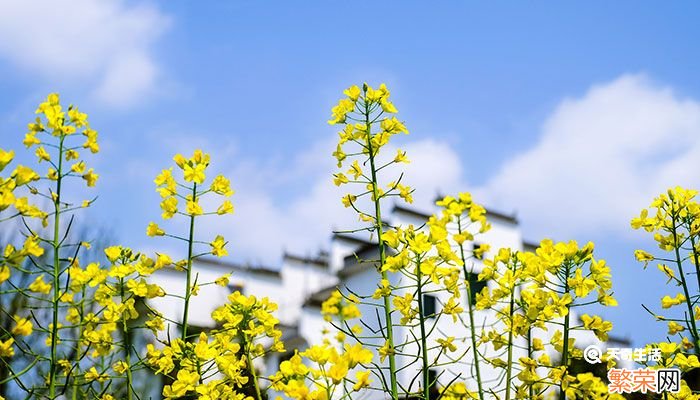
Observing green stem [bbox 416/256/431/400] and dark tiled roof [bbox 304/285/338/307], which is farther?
dark tiled roof [bbox 304/285/338/307]

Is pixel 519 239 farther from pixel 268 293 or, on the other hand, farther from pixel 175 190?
pixel 175 190

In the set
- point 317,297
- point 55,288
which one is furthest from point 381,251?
point 317,297

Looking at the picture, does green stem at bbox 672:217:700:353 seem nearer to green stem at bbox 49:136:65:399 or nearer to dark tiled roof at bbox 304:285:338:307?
green stem at bbox 49:136:65:399

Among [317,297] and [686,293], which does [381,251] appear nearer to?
[686,293]

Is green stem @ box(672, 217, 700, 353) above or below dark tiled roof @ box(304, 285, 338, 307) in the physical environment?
below

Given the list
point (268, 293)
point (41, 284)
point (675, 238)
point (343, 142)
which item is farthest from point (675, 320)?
point (268, 293)

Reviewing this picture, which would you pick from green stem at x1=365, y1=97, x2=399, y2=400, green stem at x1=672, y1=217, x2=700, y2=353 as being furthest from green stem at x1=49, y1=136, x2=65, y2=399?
green stem at x1=672, y1=217, x2=700, y2=353

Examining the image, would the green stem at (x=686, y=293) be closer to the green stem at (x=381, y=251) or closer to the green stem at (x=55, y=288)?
the green stem at (x=381, y=251)

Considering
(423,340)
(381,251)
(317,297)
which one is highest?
(317,297)

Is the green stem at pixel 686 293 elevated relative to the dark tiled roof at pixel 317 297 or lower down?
lower down

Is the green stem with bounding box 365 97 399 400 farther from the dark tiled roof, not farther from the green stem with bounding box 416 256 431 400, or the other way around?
the dark tiled roof

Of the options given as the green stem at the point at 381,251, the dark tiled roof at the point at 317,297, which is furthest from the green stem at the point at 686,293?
the dark tiled roof at the point at 317,297

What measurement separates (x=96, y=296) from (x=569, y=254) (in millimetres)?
1869

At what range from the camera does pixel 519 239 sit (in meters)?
22.2
